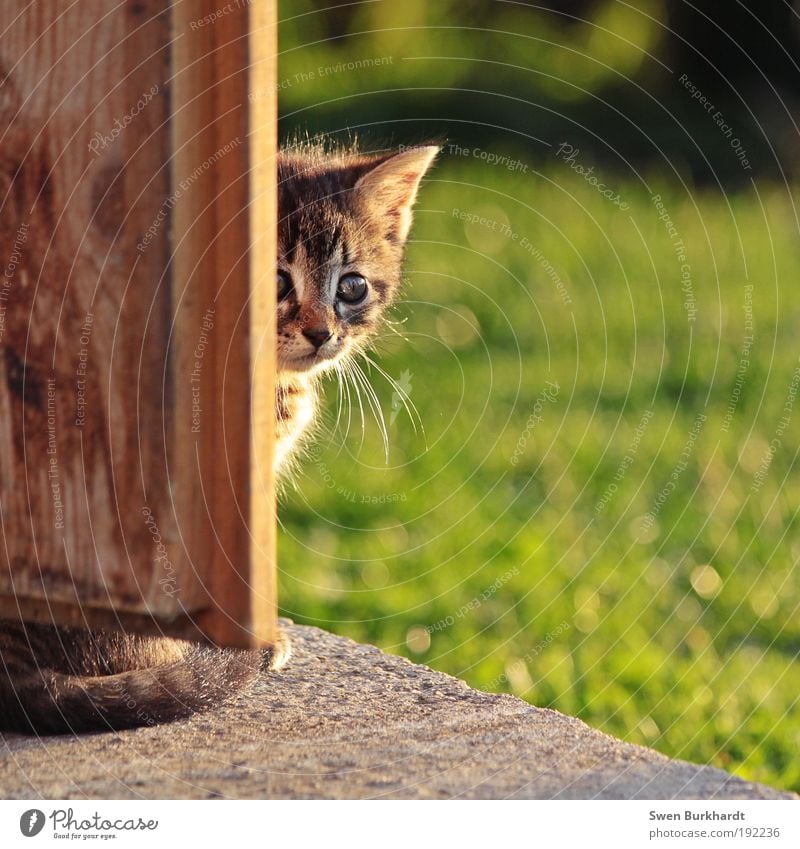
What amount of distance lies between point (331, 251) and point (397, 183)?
0.34 metres

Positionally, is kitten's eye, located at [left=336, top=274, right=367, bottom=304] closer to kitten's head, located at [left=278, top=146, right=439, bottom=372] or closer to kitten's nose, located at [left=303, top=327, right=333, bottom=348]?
kitten's head, located at [left=278, top=146, right=439, bottom=372]

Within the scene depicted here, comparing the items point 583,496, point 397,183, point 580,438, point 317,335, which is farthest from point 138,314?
point 580,438

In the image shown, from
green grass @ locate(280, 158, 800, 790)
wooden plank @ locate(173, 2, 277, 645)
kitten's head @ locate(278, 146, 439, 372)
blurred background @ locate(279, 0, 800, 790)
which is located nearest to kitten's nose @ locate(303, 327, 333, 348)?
kitten's head @ locate(278, 146, 439, 372)

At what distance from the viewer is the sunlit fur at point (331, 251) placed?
2742 mm

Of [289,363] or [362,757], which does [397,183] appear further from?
[362,757]

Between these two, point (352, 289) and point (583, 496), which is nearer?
point (352, 289)

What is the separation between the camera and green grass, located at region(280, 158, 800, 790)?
11.3 feet

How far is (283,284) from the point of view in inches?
106

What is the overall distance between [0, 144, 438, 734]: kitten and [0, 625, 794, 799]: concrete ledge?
0.05 meters

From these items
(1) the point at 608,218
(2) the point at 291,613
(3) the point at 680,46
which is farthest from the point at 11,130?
(3) the point at 680,46

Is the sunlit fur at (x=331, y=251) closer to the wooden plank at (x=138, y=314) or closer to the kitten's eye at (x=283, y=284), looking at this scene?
the kitten's eye at (x=283, y=284)
